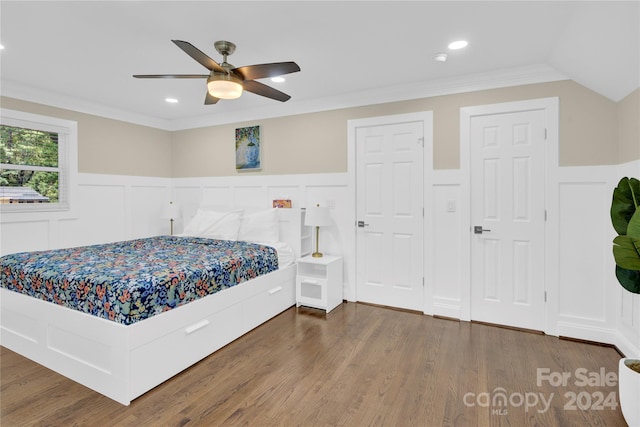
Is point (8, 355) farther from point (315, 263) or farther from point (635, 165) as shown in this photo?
point (635, 165)

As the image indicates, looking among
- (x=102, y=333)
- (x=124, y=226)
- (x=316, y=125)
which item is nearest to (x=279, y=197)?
(x=316, y=125)

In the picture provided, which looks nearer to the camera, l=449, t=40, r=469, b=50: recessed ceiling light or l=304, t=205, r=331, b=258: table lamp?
l=449, t=40, r=469, b=50: recessed ceiling light

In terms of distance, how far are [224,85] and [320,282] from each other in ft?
7.29

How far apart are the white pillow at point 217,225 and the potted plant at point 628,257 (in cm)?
347

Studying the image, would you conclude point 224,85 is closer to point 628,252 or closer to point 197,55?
point 197,55

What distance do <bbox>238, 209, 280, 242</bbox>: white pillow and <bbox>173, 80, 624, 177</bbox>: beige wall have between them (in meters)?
0.69

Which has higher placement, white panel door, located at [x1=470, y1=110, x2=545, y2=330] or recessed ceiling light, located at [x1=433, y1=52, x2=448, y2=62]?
recessed ceiling light, located at [x1=433, y1=52, x2=448, y2=62]

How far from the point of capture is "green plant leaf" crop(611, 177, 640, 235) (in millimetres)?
1895

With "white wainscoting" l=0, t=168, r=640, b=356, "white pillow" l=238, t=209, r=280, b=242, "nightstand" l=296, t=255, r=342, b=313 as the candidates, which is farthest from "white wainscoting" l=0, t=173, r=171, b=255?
"nightstand" l=296, t=255, r=342, b=313

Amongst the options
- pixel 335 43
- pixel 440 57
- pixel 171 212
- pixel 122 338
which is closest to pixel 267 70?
pixel 335 43

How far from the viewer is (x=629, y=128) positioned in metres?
2.52

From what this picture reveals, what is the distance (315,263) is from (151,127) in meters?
3.42

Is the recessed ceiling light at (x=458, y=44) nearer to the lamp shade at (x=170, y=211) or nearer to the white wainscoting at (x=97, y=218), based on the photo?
the lamp shade at (x=170, y=211)

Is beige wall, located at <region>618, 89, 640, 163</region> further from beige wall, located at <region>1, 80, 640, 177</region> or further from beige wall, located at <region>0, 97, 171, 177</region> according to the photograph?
beige wall, located at <region>0, 97, 171, 177</region>
